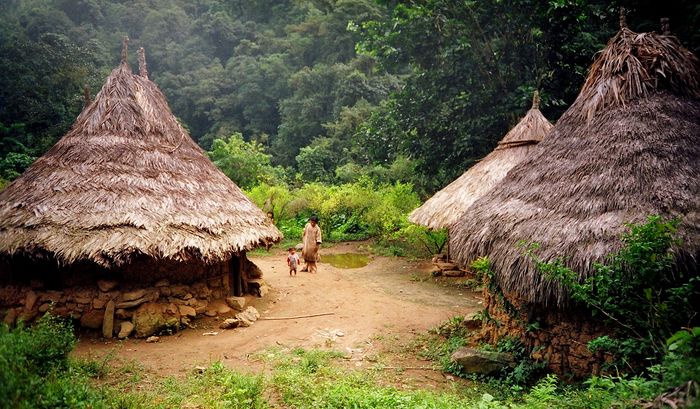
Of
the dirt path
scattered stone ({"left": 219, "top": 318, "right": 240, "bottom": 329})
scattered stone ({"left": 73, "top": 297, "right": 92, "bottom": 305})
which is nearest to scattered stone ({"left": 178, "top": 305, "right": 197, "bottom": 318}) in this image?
the dirt path

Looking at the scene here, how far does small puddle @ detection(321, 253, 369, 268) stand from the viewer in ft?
41.9

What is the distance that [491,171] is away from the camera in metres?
10.2

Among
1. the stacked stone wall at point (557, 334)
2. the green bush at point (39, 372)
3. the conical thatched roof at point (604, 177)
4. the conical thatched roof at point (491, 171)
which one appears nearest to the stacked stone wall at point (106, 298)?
the green bush at point (39, 372)

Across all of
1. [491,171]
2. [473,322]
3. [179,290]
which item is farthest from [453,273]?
[179,290]

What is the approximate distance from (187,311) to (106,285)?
4.17 feet

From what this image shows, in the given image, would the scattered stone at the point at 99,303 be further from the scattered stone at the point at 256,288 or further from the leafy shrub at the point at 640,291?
the leafy shrub at the point at 640,291

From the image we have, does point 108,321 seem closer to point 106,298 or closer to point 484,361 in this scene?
point 106,298

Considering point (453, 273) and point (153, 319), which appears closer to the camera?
point (153, 319)

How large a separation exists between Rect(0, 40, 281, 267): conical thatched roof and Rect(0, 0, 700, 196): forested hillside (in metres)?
7.91

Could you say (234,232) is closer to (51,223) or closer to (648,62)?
(51,223)

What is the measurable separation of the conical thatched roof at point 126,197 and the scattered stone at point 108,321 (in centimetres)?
79

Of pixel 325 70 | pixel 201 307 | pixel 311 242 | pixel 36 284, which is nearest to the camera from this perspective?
pixel 36 284

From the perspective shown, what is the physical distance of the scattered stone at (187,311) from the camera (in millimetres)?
7266

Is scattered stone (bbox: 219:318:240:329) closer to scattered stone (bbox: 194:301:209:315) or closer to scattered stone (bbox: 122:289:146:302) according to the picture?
scattered stone (bbox: 194:301:209:315)
